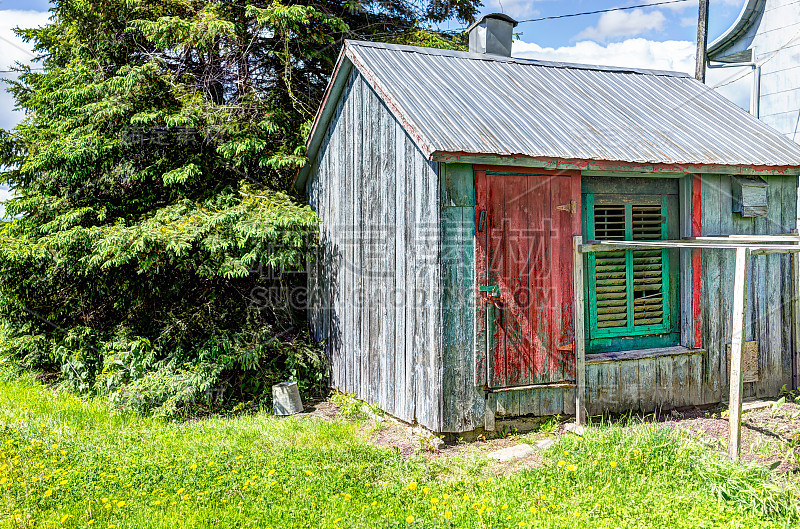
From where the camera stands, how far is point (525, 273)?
671 centimetres

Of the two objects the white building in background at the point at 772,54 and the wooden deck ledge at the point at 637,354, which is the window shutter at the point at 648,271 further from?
the white building in background at the point at 772,54

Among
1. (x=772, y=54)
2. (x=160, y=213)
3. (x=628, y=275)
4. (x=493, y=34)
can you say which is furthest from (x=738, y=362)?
(x=772, y=54)

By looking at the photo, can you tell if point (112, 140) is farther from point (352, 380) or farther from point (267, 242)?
point (352, 380)

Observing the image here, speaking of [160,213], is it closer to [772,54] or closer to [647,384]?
[647,384]

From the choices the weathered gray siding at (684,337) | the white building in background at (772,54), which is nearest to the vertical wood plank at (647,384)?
the weathered gray siding at (684,337)

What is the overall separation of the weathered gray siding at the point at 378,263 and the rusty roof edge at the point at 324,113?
129 millimetres

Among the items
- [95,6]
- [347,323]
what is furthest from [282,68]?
[347,323]

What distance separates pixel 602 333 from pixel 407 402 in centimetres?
251

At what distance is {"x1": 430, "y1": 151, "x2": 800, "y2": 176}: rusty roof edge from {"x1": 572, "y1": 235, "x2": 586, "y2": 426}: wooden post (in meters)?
0.82

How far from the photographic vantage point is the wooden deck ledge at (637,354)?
7160mm

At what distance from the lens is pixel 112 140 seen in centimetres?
930

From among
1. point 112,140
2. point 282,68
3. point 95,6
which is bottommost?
point 112,140

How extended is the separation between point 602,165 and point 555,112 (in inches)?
52.3

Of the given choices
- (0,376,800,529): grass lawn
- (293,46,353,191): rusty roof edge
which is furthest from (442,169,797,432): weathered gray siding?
(293,46,353,191): rusty roof edge
